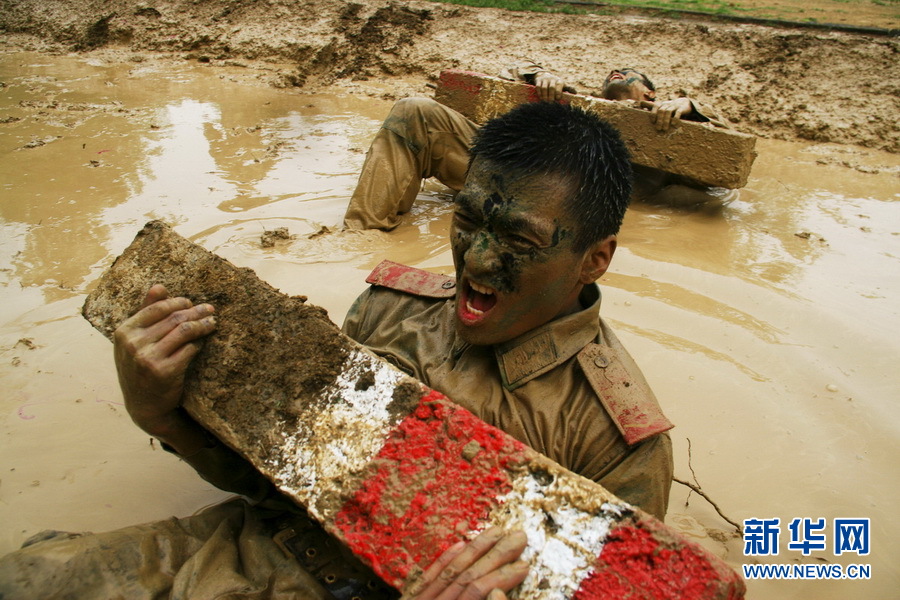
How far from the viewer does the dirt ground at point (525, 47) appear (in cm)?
770

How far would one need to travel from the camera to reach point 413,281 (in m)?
2.53

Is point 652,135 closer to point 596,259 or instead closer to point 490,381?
point 596,259

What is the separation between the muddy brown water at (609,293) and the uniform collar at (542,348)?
119 cm

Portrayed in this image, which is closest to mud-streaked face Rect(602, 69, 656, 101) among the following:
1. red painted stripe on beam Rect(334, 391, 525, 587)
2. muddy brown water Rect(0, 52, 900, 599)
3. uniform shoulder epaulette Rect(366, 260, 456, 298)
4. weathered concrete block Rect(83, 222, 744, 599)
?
muddy brown water Rect(0, 52, 900, 599)

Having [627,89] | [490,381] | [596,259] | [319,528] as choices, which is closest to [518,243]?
[596,259]

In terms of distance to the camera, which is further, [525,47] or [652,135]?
[525,47]

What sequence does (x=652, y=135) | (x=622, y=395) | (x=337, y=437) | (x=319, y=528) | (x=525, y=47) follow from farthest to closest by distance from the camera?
(x=525, y=47) → (x=652, y=135) → (x=319, y=528) → (x=622, y=395) → (x=337, y=437)

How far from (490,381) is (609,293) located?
7.58 ft

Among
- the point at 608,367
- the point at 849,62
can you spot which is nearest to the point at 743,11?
the point at 849,62

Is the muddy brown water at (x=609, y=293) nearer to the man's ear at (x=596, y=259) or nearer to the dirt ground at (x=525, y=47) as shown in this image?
the dirt ground at (x=525, y=47)

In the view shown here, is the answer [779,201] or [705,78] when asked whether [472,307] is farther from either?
[705,78]

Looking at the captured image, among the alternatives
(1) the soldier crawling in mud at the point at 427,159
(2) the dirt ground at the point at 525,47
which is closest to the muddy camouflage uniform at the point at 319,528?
(1) the soldier crawling in mud at the point at 427,159

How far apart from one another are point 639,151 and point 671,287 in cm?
167

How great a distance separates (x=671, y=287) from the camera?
4.31 metres
